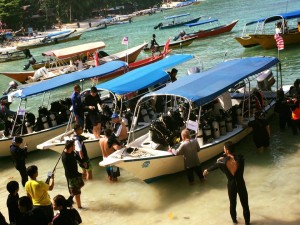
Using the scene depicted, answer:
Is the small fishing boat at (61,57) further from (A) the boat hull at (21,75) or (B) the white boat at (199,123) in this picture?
(B) the white boat at (199,123)

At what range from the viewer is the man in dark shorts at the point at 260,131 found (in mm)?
10773

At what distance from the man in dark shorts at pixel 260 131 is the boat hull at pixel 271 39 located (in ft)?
58.3

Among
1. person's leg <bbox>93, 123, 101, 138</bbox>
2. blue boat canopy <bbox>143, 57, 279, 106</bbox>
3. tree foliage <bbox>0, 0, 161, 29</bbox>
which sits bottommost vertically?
person's leg <bbox>93, 123, 101, 138</bbox>

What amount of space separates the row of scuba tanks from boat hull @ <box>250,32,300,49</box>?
17.8 metres

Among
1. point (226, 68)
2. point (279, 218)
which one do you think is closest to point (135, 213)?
point (279, 218)

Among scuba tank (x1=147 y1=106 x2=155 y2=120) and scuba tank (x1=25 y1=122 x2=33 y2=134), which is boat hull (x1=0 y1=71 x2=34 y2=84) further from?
scuba tank (x1=147 y1=106 x2=155 y2=120)

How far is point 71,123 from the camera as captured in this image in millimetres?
13547

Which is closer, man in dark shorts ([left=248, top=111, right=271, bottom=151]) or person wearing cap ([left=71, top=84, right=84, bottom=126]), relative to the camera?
man in dark shorts ([left=248, top=111, right=271, bottom=151])

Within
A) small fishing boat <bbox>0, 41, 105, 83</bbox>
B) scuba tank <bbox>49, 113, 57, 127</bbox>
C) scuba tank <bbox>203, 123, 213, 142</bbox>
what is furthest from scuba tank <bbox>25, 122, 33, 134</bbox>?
small fishing boat <bbox>0, 41, 105, 83</bbox>

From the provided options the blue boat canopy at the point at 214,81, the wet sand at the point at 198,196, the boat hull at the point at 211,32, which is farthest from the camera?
the boat hull at the point at 211,32

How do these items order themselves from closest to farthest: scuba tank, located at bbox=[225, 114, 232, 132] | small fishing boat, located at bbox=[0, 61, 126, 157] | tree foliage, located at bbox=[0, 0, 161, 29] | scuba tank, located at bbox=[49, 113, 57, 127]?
scuba tank, located at bbox=[225, 114, 232, 132]
small fishing boat, located at bbox=[0, 61, 126, 157]
scuba tank, located at bbox=[49, 113, 57, 127]
tree foliage, located at bbox=[0, 0, 161, 29]

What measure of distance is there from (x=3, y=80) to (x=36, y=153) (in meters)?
23.3

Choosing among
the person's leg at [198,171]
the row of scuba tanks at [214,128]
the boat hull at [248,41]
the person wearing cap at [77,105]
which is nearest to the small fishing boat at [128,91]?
the person wearing cap at [77,105]

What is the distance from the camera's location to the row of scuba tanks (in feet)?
35.1
